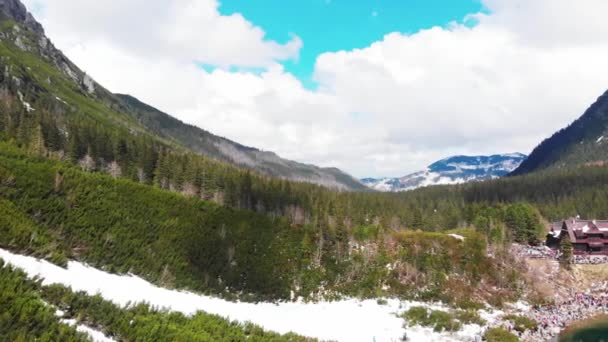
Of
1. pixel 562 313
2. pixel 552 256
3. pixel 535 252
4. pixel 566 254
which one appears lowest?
pixel 562 313

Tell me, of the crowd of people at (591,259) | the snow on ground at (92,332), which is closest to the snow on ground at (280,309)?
the snow on ground at (92,332)

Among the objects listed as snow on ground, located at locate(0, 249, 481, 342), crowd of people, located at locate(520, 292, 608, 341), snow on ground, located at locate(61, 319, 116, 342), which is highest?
snow on ground, located at locate(61, 319, 116, 342)

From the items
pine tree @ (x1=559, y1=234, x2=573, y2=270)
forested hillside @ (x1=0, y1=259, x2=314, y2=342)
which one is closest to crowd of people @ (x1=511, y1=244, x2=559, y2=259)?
pine tree @ (x1=559, y1=234, x2=573, y2=270)

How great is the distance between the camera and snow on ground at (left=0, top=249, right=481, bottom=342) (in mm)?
24342

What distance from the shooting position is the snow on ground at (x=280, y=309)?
24342 millimetres

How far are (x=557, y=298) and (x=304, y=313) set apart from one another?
1810 inches

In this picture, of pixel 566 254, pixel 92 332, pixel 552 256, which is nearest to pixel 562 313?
pixel 566 254

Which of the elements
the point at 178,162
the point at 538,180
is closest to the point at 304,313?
the point at 178,162

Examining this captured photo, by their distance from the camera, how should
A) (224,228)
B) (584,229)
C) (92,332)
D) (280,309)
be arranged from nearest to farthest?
1. (92,332)
2. (280,309)
3. (224,228)
4. (584,229)

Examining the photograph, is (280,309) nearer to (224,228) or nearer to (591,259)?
(224,228)

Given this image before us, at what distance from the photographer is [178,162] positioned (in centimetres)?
10144

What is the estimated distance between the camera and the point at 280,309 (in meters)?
49.0

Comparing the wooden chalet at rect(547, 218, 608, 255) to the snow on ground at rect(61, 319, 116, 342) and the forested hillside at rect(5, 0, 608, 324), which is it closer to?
the forested hillside at rect(5, 0, 608, 324)

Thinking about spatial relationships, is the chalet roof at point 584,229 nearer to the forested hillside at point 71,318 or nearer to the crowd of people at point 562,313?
the crowd of people at point 562,313
